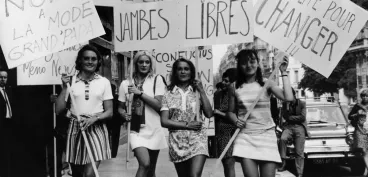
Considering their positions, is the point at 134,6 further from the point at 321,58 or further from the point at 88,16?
the point at 321,58

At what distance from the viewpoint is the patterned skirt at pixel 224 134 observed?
21.8ft

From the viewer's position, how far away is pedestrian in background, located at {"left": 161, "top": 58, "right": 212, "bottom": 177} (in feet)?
17.5

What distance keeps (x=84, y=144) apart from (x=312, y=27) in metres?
2.61

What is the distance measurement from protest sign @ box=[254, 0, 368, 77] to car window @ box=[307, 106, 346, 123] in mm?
6535

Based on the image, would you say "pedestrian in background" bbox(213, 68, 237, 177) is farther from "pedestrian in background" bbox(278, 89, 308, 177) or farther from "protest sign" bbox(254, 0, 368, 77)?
"pedestrian in background" bbox(278, 89, 308, 177)

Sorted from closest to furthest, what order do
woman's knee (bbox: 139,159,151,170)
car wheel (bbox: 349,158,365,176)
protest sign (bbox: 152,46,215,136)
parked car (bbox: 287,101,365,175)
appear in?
woman's knee (bbox: 139,159,151,170) → protest sign (bbox: 152,46,215,136) → parked car (bbox: 287,101,365,175) → car wheel (bbox: 349,158,365,176)

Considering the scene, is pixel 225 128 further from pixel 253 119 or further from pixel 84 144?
pixel 84 144

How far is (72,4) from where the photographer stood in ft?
18.9

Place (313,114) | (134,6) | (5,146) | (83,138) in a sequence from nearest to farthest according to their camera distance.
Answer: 1. (83,138)
2. (134,6)
3. (5,146)
4. (313,114)

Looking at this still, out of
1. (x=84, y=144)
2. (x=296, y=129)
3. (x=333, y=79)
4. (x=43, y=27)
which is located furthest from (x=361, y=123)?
(x=333, y=79)

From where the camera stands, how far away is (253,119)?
5.09 metres

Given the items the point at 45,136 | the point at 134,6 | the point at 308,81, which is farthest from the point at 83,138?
the point at 308,81

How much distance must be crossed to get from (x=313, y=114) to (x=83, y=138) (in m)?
7.96

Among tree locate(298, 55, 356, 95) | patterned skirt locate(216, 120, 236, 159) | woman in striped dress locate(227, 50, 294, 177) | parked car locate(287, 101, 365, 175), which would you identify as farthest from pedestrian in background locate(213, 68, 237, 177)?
tree locate(298, 55, 356, 95)
